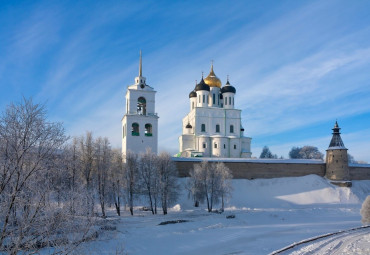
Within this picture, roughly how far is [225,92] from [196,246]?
3240cm

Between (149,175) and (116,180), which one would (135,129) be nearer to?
(149,175)

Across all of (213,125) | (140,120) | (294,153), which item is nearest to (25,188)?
(140,120)

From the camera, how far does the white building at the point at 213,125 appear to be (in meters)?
43.8

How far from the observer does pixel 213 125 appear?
4494cm

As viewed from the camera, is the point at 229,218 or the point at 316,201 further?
the point at 316,201

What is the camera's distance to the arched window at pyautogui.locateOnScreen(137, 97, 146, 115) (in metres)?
36.9

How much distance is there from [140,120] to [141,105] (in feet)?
6.52

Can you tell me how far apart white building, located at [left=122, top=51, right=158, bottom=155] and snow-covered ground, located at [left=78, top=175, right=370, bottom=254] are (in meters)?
5.36

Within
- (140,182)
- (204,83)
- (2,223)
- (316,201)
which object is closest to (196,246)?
(2,223)

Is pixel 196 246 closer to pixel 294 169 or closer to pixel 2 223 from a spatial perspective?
pixel 2 223

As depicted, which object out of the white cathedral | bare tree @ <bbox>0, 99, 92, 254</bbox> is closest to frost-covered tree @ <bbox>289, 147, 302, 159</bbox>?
the white cathedral

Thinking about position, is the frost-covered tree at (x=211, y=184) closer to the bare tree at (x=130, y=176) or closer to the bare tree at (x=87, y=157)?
the bare tree at (x=130, y=176)

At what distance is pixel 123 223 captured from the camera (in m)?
20.8

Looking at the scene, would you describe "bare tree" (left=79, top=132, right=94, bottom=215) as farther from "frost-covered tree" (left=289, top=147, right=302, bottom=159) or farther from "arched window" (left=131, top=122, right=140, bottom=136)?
"frost-covered tree" (left=289, top=147, right=302, bottom=159)
